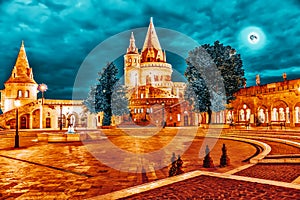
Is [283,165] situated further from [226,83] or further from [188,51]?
[188,51]

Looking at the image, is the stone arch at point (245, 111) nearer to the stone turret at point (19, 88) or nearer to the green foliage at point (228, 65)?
the green foliage at point (228, 65)

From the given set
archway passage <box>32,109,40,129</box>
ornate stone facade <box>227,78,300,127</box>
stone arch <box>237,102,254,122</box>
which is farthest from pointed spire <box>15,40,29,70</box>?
stone arch <box>237,102,254,122</box>

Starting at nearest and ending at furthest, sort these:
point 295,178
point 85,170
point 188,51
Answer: point 295,178
point 85,170
point 188,51

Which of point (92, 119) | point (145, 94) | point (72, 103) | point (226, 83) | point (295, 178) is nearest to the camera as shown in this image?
point (295, 178)

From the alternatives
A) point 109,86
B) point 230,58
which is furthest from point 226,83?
point 109,86

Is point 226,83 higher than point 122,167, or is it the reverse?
point 226,83

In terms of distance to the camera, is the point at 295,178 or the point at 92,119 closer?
the point at 295,178

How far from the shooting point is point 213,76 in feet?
86.2

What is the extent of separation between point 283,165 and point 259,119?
95.1 ft

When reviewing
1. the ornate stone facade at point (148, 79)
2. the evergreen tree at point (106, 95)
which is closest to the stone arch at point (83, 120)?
the ornate stone facade at point (148, 79)

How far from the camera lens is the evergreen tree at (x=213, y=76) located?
85.6 feet

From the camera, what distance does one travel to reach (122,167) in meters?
8.84

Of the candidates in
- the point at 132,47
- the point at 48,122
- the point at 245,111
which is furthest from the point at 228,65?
the point at 132,47

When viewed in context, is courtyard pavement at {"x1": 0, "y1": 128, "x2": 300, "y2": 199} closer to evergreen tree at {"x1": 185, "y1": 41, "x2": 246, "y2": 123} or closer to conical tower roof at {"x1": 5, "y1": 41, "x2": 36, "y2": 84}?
evergreen tree at {"x1": 185, "y1": 41, "x2": 246, "y2": 123}
